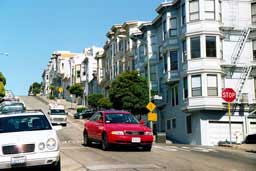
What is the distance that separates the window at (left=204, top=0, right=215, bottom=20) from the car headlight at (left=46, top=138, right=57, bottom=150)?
28.3 metres

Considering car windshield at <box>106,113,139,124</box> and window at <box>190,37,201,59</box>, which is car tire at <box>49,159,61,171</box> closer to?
car windshield at <box>106,113,139,124</box>

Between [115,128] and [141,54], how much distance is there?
113ft

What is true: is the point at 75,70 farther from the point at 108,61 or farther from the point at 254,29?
the point at 254,29

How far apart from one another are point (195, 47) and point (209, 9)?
3169 millimetres

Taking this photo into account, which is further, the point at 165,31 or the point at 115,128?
the point at 165,31

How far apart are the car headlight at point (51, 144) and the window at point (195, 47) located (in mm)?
Result: 27348

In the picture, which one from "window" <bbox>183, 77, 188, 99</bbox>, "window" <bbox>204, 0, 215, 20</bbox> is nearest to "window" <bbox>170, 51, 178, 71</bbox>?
"window" <bbox>183, 77, 188, 99</bbox>

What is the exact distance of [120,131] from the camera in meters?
17.6

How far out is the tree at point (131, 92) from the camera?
148 ft

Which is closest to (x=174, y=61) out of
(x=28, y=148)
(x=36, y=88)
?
(x=28, y=148)

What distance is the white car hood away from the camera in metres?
11.1

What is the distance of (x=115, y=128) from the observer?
1777 cm

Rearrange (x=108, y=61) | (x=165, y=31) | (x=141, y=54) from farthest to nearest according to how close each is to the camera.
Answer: (x=108, y=61) → (x=141, y=54) → (x=165, y=31)

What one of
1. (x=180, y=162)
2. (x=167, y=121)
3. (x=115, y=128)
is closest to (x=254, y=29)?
(x=167, y=121)
